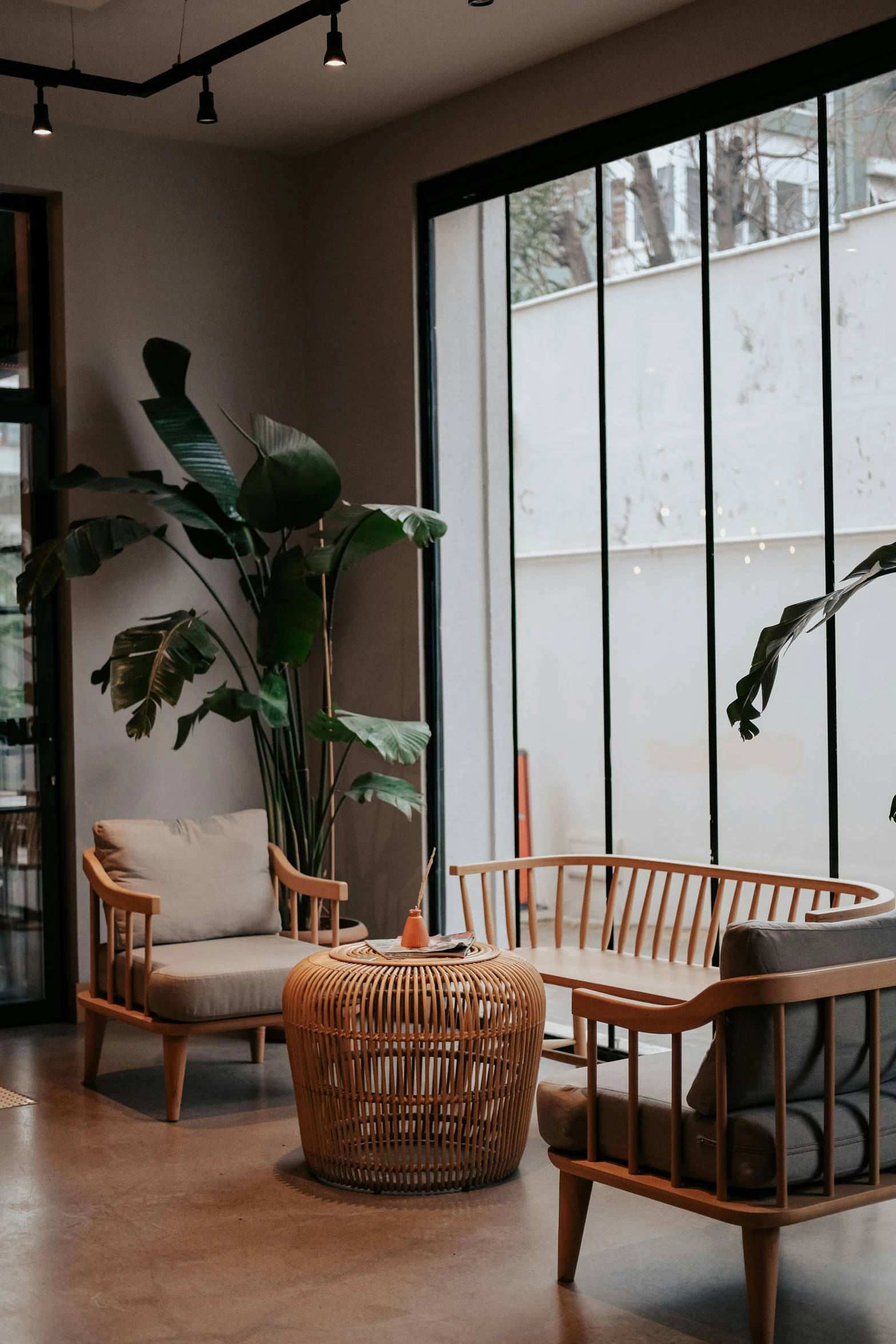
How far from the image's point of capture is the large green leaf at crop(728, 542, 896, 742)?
3.64 metres

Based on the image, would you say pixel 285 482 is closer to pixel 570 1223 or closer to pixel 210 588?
pixel 210 588

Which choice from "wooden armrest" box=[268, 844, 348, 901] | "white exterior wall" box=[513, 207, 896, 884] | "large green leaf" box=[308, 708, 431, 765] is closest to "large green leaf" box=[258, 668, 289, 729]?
"large green leaf" box=[308, 708, 431, 765]

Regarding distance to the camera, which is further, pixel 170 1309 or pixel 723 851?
pixel 723 851

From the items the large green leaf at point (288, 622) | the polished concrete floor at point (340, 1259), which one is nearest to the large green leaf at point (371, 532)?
the large green leaf at point (288, 622)

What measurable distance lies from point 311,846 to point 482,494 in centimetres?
162

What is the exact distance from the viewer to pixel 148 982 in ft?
16.0

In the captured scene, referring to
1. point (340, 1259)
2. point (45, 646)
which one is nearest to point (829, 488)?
point (340, 1259)

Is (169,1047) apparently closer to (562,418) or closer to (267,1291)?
(267,1291)

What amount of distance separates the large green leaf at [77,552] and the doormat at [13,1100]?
1762 millimetres

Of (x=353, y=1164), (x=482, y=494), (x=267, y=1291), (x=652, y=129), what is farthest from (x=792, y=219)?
(x=267, y=1291)

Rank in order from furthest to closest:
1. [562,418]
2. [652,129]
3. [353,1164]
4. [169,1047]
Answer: [562,418] → [652,129] → [169,1047] → [353,1164]

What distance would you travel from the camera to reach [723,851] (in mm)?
5312

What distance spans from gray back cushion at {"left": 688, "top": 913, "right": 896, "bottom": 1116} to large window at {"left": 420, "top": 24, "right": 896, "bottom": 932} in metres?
1.72

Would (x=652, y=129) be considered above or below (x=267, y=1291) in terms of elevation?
above
